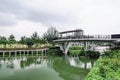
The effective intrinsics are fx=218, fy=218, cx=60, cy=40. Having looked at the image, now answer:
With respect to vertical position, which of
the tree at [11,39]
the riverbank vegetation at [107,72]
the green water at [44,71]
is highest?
the tree at [11,39]

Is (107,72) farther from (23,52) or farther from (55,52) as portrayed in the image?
Result: (23,52)

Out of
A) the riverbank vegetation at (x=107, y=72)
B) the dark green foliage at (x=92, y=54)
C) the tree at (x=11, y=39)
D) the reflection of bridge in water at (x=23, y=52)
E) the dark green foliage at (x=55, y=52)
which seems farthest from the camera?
the tree at (x=11, y=39)

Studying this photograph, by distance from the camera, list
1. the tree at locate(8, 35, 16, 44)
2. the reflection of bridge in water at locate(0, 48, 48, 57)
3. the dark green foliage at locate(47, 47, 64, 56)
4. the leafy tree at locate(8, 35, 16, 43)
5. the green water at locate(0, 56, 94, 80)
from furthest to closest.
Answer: the leafy tree at locate(8, 35, 16, 43) < the tree at locate(8, 35, 16, 44) < the dark green foliage at locate(47, 47, 64, 56) < the reflection of bridge in water at locate(0, 48, 48, 57) < the green water at locate(0, 56, 94, 80)

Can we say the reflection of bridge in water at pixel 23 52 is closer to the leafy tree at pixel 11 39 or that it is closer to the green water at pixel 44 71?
the leafy tree at pixel 11 39

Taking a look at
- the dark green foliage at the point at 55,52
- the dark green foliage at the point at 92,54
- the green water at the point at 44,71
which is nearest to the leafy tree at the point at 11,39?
the dark green foliage at the point at 55,52

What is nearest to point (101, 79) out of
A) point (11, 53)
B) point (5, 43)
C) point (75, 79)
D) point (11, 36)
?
point (75, 79)

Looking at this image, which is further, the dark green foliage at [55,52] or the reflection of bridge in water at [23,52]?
the dark green foliage at [55,52]

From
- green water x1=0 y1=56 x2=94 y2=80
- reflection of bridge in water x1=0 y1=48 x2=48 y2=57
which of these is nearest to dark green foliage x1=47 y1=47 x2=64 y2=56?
reflection of bridge in water x1=0 y1=48 x2=48 y2=57

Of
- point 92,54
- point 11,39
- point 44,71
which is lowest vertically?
point 44,71

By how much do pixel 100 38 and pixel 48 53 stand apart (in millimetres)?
17230

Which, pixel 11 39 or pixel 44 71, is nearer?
pixel 44 71

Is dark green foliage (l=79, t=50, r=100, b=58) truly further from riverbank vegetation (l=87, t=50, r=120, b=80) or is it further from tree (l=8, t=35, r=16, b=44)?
tree (l=8, t=35, r=16, b=44)

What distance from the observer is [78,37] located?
42625 millimetres

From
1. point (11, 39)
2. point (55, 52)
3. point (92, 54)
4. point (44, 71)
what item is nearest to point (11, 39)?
point (11, 39)
